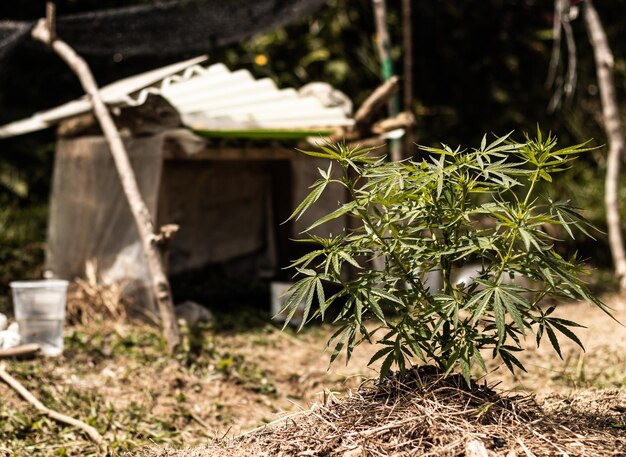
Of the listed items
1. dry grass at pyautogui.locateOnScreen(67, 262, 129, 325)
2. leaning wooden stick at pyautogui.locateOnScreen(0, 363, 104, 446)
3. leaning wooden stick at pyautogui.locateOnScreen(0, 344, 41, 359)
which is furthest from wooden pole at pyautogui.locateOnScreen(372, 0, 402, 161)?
leaning wooden stick at pyautogui.locateOnScreen(0, 363, 104, 446)

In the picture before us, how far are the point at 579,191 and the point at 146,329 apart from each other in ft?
20.8

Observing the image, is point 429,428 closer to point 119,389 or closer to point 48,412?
point 48,412

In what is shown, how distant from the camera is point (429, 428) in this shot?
2916 millimetres

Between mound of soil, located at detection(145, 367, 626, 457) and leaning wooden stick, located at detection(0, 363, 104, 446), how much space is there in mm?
938

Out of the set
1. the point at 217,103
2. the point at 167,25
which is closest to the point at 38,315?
the point at 217,103

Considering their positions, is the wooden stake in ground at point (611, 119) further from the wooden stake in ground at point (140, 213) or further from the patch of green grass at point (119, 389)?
the wooden stake in ground at point (140, 213)

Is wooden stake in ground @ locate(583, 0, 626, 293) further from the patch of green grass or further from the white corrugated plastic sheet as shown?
the patch of green grass

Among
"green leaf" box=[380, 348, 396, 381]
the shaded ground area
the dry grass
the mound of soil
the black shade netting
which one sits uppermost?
the black shade netting

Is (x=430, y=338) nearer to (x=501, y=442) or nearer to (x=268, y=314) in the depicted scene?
(x=501, y=442)

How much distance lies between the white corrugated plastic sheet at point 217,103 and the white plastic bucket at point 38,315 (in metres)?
1.60

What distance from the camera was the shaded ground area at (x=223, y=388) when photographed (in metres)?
3.32

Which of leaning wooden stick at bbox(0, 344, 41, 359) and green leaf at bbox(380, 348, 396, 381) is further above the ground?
green leaf at bbox(380, 348, 396, 381)

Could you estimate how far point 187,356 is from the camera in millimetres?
5484

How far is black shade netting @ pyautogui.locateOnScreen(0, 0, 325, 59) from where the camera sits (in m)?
7.17
